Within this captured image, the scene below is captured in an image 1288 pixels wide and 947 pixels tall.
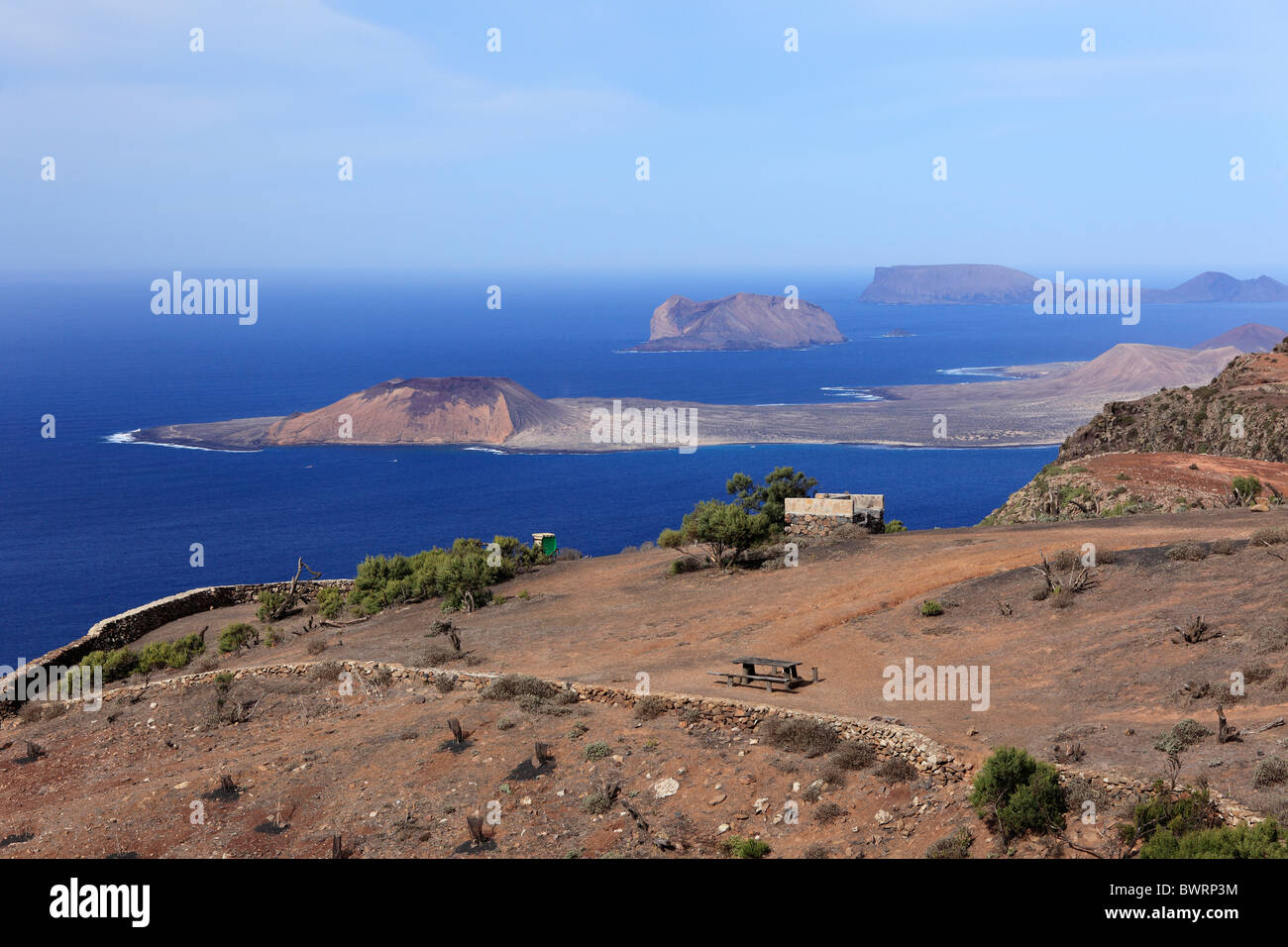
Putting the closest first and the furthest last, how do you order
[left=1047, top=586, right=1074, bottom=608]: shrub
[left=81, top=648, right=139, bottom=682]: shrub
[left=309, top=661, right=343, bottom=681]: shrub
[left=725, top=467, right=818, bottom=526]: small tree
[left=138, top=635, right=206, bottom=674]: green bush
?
[left=1047, top=586, right=1074, bottom=608]: shrub → [left=309, top=661, right=343, bottom=681]: shrub → [left=81, top=648, right=139, bottom=682]: shrub → [left=138, top=635, right=206, bottom=674]: green bush → [left=725, top=467, right=818, bottom=526]: small tree

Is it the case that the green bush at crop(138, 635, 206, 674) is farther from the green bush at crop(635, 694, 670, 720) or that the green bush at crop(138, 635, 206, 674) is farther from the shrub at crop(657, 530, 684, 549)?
the green bush at crop(635, 694, 670, 720)

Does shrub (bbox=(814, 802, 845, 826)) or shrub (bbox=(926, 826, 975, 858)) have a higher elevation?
shrub (bbox=(926, 826, 975, 858))

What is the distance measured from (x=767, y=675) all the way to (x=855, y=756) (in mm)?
4689

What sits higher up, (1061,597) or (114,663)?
(1061,597)

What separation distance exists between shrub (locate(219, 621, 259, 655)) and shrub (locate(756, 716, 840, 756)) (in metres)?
22.6

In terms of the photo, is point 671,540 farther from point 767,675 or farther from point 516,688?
point 767,675

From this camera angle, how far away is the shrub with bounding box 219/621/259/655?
34.4 meters

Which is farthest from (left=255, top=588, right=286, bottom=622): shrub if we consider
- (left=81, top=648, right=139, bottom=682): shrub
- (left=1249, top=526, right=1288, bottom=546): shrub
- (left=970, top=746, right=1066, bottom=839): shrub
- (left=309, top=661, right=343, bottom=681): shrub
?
(left=1249, top=526, right=1288, bottom=546): shrub

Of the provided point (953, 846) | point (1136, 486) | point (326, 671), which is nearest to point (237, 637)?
point (326, 671)

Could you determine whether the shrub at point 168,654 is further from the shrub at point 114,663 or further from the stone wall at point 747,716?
the stone wall at point 747,716

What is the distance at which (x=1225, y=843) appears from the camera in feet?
40.1

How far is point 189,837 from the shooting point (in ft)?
58.6
